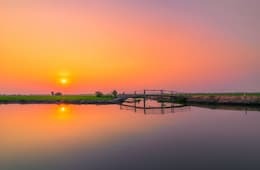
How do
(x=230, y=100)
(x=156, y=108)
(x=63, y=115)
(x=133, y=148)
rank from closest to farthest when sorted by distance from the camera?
(x=133, y=148) → (x=63, y=115) → (x=156, y=108) → (x=230, y=100)

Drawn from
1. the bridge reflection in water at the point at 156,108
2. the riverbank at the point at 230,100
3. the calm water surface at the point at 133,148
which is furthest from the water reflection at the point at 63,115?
the riverbank at the point at 230,100

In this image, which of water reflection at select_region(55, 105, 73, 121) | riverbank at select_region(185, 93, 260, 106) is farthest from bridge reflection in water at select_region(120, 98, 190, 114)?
water reflection at select_region(55, 105, 73, 121)

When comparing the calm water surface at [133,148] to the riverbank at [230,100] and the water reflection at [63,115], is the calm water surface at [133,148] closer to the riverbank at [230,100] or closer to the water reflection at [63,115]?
the water reflection at [63,115]

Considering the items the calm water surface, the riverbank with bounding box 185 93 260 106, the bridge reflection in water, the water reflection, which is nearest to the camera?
the calm water surface

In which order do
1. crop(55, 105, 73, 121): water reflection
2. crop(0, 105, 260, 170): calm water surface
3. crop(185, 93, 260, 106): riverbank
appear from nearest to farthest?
crop(0, 105, 260, 170): calm water surface, crop(55, 105, 73, 121): water reflection, crop(185, 93, 260, 106): riverbank

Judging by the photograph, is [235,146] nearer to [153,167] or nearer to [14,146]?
[153,167]

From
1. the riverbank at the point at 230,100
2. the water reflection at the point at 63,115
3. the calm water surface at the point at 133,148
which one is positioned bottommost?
the calm water surface at the point at 133,148

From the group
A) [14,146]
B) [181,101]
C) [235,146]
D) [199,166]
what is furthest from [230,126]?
[181,101]

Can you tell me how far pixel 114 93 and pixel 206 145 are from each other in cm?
6694

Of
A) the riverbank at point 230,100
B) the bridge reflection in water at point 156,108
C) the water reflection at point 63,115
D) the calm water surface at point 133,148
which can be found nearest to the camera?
the calm water surface at point 133,148

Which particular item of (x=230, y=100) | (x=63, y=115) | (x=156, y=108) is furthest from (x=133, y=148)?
(x=230, y=100)

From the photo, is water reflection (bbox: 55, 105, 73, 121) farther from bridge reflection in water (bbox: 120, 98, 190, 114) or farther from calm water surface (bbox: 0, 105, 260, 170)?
bridge reflection in water (bbox: 120, 98, 190, 114)

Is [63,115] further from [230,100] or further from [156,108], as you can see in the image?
[230,100]

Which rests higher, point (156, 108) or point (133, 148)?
point (156, 108)
